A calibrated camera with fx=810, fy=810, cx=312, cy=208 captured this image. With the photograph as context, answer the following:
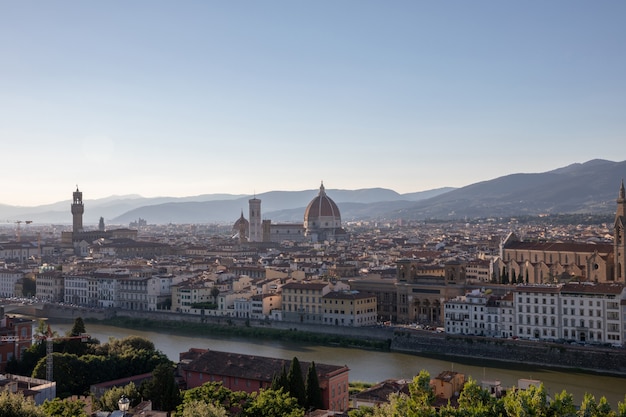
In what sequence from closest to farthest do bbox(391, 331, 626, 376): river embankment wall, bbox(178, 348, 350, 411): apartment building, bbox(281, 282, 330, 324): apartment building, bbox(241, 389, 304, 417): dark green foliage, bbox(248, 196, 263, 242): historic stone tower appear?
1. bbox(241, 389, 304, 417): dark green foliage
2. bbox(178, 348, 350, 411): apartment building
3. bbox(391, 331, 626, 376): river embankment wall
4. bbox(281, 282, 330, 324): apartment building
5. bbox(248, 196, 263, 242): historic stone tower

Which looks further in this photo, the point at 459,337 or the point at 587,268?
the point at 587,268

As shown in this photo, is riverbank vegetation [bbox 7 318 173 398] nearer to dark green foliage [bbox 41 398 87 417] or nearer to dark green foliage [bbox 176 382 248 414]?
dark green foliage [bbox 176 382 248 414]

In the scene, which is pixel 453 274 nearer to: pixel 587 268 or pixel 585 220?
pixel 587 268

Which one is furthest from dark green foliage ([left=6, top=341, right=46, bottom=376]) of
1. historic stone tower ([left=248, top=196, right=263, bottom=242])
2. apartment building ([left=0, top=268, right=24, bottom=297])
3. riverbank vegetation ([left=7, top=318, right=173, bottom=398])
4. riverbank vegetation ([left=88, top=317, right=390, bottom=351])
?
historic stone tower ([left=248, top=196, right=263, bottom=242])

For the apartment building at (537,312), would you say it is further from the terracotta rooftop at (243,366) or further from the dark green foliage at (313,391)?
the dark green foliage at (313,391)

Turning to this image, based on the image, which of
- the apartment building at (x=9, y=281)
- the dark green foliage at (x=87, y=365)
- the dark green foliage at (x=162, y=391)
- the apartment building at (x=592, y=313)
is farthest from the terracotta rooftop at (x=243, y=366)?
the apartment building at (x=9, y=281)

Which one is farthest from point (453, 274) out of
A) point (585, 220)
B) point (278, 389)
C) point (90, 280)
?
point (585, 220)
